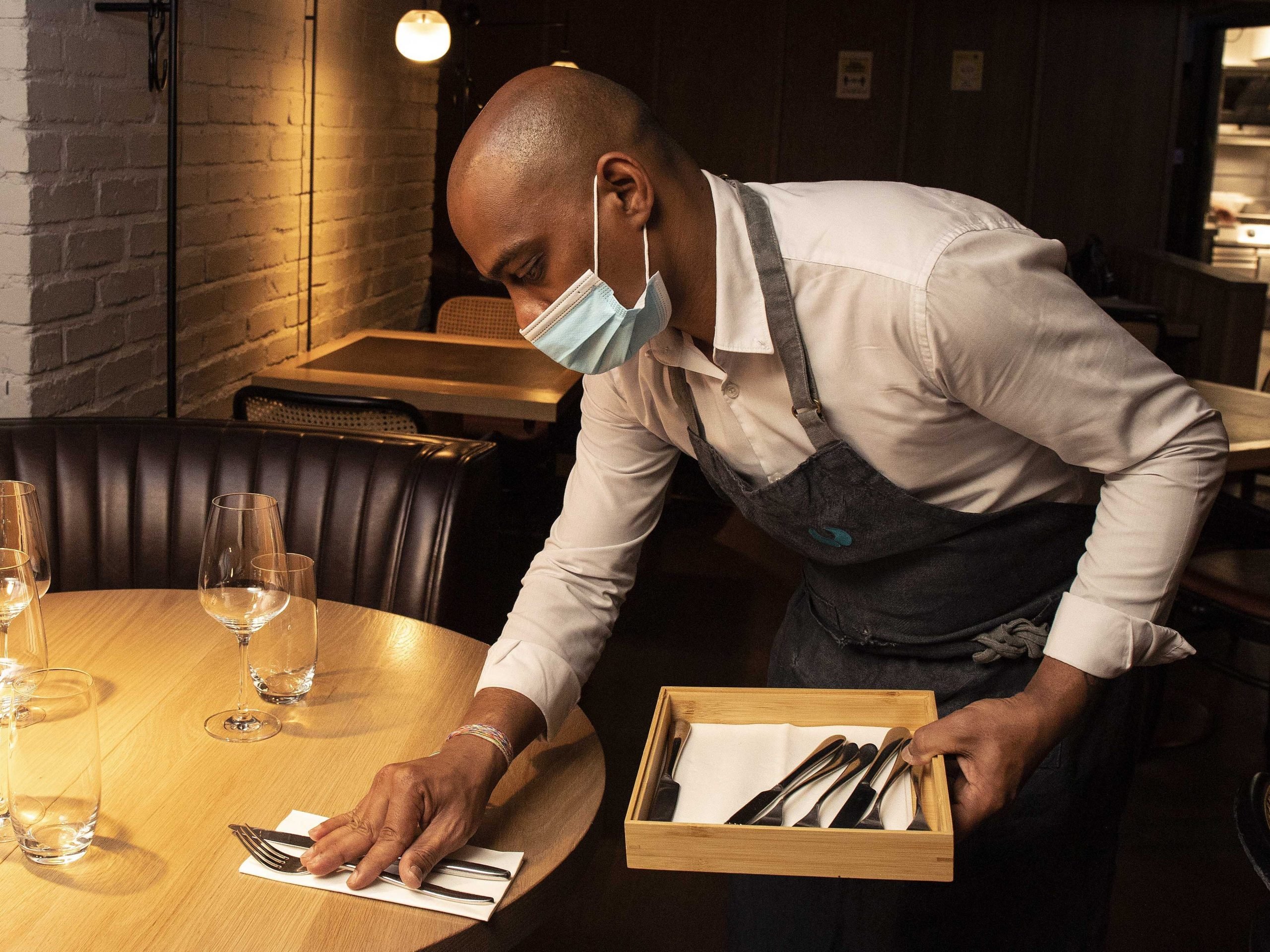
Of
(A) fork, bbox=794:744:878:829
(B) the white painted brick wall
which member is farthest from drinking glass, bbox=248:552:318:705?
(B) the white painted brick wall

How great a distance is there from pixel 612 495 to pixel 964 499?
40cm

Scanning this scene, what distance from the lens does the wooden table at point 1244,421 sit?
2.82m

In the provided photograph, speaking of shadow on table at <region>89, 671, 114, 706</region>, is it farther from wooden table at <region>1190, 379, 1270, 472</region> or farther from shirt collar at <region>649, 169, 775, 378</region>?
wooden table at <region>1190, 379, 1270, 472</region>

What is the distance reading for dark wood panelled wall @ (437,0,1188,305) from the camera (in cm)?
719

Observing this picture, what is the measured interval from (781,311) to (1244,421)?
247 cm

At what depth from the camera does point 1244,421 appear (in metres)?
3.16

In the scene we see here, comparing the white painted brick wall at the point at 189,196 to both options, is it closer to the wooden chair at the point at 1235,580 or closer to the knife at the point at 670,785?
the knife at the point at 670,785

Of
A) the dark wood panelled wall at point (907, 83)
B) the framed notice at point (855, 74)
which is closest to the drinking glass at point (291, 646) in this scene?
the dark wood panelled wall at point (907, 83)

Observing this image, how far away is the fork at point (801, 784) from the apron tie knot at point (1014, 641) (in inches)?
11.0

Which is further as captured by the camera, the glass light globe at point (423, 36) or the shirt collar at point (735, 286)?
the glass light globe at point (423, 36)

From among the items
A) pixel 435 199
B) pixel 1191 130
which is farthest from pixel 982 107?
pixel 435 199

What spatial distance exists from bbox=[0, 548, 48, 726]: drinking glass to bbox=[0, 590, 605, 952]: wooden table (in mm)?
107

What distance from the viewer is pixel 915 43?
7.21 m

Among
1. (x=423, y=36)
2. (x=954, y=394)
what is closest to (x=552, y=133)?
(x=954, y=394)
